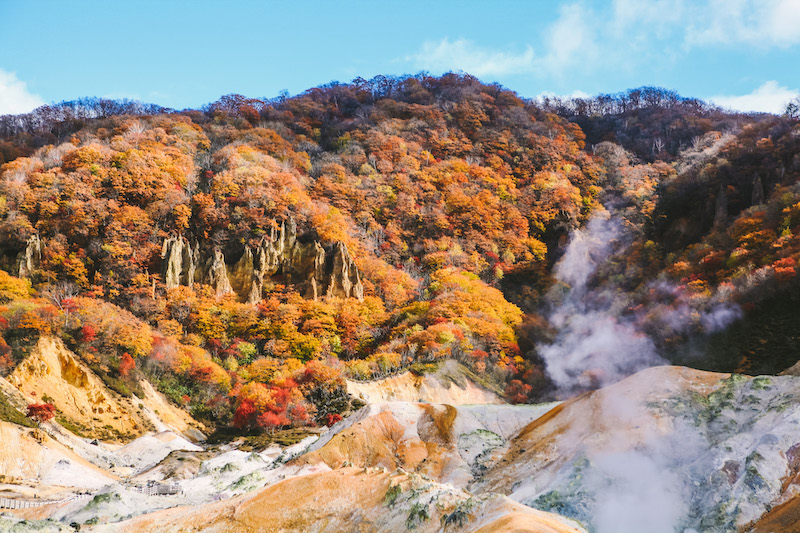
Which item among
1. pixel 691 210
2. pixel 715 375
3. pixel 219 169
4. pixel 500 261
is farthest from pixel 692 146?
pixel 715 375

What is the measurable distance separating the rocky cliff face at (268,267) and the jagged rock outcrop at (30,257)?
28.1 feet

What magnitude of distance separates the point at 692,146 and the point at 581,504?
2853 inches

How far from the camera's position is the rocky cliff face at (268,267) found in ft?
147

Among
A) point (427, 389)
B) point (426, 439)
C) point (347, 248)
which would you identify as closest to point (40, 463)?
point (426, 439)

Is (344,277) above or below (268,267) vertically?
below

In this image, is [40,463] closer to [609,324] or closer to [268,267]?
[268,267]

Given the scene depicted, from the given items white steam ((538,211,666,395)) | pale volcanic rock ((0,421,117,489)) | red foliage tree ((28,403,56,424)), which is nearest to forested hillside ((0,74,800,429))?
white steam ((538,211,666,395))

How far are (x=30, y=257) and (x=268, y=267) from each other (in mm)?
16738

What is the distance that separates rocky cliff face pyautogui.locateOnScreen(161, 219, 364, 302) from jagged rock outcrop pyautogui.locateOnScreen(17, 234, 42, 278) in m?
8.57

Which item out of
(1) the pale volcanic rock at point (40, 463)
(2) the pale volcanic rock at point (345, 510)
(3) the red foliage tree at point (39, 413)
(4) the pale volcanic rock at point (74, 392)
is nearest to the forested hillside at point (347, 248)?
(4) the pale volcanic rock at point (74, 392)

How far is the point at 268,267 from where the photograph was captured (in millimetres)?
46656

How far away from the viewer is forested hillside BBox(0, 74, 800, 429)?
1323 inches

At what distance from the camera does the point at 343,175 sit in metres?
58.4

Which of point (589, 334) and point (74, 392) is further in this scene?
point (589, 334)
